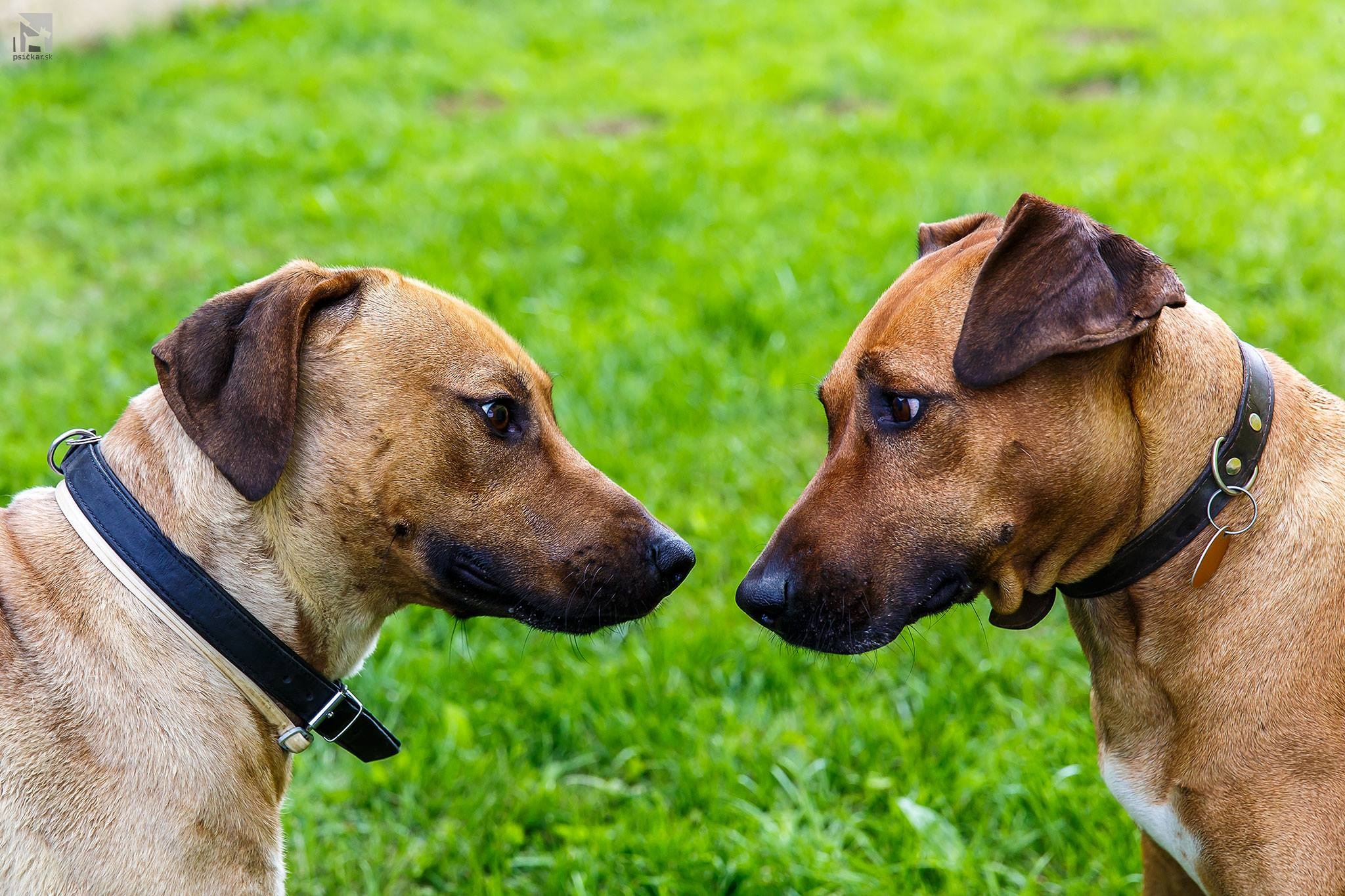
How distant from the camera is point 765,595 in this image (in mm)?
3312

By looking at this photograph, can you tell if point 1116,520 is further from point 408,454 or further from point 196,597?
point 196,597

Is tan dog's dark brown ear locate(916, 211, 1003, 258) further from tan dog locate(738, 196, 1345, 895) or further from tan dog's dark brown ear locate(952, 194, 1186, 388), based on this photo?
tan dog's dark brown ear locate(952, 194, 1186, 388)

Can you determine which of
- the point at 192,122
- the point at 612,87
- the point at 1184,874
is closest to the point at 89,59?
the point at 192,122

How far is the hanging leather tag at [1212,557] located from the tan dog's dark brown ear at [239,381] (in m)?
2.36

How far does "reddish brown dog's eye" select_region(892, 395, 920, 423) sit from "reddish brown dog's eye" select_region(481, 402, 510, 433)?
109 centimetres

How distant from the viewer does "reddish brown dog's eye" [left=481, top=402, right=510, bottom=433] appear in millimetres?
3412

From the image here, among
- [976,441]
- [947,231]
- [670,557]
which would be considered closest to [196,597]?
[670,557]

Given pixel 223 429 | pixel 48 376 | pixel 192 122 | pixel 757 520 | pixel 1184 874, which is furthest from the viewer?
pixel 192 122

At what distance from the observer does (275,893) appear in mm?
3143

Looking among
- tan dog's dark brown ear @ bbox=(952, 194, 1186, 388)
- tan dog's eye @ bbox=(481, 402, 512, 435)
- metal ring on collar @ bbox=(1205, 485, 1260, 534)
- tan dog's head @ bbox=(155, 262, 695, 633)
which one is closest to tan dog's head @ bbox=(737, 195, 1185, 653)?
tan dog's dark brown ear @ bbox=(952, 194, 1186, 388)

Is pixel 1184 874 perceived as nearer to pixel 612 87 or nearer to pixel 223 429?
pixel 223 429

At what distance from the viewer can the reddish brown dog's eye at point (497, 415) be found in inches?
134

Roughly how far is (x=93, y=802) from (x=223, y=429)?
0.92 m

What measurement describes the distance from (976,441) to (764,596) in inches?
27.6
